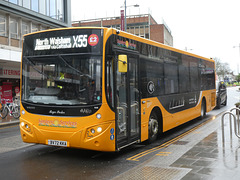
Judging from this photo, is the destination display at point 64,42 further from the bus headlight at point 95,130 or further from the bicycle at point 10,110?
the bicycle at point 10,110

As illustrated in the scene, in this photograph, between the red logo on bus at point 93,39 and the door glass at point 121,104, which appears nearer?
the red logo on bus at point 93,39

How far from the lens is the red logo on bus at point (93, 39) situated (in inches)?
247

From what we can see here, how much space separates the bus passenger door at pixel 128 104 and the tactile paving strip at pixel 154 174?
1105 millimetres

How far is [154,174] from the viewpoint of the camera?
17.5 ft

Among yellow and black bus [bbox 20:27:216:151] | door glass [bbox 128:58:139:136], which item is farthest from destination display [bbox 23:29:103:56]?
door glass [bbox 128:58:139:136]

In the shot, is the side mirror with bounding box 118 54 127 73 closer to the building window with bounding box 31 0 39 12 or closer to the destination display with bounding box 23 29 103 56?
the destination display with bounding box 23 29 103 56

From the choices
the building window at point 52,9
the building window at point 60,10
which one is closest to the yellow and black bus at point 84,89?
the building window at point 52,9

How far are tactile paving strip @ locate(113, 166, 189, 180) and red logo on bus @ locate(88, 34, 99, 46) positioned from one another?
2884mm

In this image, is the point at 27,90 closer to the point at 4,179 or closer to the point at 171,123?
the point at 4,179

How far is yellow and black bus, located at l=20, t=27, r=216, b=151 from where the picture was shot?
614 cm

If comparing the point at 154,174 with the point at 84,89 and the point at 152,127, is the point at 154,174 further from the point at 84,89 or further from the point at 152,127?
the point at 152,127

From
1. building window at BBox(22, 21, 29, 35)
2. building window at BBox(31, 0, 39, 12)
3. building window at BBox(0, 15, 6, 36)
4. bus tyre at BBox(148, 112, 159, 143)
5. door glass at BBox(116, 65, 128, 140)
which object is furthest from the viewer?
building window at BBox(31, 0, 39, 12)

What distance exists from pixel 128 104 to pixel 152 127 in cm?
166

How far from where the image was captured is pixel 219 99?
19.7 meters
